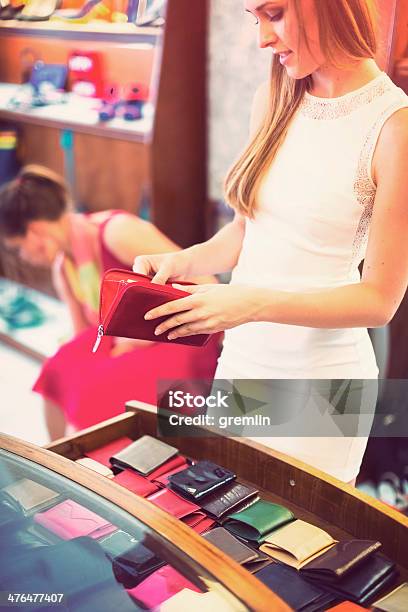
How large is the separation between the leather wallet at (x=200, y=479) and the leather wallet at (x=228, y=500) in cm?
1

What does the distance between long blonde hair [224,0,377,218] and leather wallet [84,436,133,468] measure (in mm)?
500

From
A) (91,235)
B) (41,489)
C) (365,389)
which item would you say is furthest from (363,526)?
(91,235)

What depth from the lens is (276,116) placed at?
1484 millimetres

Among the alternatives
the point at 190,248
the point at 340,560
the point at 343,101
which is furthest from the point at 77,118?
the point at 340,560

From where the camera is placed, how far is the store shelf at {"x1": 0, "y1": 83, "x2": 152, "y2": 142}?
121 inches

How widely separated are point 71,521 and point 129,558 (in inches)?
4.5

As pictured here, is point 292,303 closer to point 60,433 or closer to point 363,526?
point 363,526

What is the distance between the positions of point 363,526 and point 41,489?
50cm

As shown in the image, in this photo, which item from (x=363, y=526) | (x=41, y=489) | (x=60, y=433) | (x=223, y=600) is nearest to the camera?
(x=223, y=600)

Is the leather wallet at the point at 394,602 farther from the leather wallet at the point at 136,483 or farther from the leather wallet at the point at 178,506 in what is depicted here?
the leather wallet at the point at 136,483

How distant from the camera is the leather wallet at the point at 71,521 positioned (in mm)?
1020

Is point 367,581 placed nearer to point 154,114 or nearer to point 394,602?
point 394,602

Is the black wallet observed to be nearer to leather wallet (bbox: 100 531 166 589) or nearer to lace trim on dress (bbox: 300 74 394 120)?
leather wallet (bbox: 100 531 166 589)

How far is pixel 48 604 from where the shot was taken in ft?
3.18
